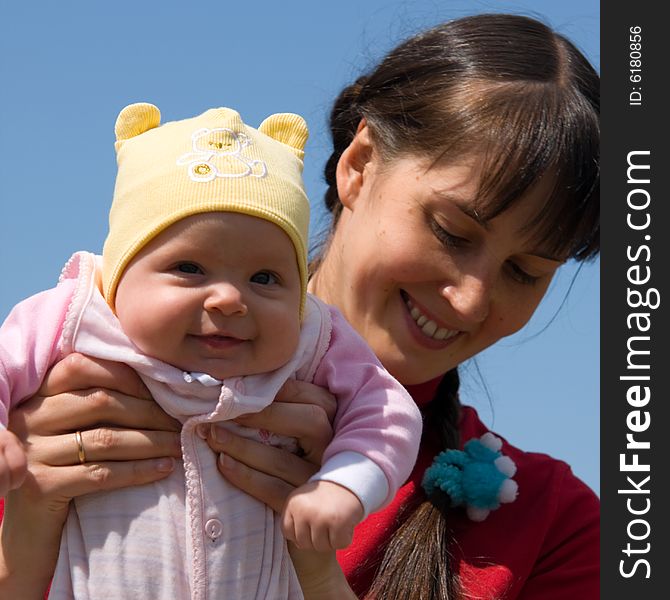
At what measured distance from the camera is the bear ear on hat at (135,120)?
11.1ft

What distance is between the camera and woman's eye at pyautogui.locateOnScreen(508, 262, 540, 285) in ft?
13.9

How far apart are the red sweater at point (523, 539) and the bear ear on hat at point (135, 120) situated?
1.67 m

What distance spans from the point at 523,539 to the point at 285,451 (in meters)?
1.44

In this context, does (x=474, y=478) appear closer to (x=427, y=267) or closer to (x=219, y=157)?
(x=427, y=267)

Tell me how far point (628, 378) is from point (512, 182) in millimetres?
934

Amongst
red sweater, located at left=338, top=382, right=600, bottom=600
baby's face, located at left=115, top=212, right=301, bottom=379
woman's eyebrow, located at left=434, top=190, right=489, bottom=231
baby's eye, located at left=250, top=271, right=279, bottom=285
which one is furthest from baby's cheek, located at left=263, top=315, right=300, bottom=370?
red sweater, located at left=338, top=382, right=600, bottom=600

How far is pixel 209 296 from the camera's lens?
10.0 feet

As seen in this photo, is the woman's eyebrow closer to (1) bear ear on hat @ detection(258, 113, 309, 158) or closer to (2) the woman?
(2) the woman

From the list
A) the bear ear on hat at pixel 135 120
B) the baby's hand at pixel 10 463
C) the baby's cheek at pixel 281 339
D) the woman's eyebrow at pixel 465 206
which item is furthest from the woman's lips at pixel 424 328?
the baby's hand at pixel 10 463

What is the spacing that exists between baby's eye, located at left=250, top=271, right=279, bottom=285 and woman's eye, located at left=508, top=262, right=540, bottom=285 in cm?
128

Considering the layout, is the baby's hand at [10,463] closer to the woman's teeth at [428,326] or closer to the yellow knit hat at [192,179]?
the yellow knit hat at [192,179]

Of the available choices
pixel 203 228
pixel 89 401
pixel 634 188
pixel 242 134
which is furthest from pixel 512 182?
pixel 89 401

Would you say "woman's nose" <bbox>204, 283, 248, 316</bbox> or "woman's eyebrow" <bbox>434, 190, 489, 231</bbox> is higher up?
"woman's eyebrow" <bbox>434, 190, 489, 231</bbox>

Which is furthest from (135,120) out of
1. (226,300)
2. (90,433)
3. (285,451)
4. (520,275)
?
(520,275)
